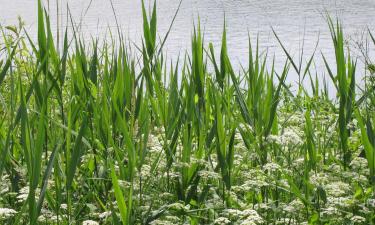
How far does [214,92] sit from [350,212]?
62 centimetres

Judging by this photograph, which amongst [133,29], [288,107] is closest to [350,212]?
[288,107]

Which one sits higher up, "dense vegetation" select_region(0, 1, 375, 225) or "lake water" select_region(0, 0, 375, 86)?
"lake water" select_region(0, 0, 375, 86)

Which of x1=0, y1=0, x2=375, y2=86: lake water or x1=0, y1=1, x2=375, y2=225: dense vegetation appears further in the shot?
x1=0, y1=0, x2=375, y2=86: lake water

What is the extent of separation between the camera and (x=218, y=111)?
2.29 metres

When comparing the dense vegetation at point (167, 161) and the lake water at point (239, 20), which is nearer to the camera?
the dense vegetation at point (167, 161)

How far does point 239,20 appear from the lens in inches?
381

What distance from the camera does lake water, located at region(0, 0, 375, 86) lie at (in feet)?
24.1

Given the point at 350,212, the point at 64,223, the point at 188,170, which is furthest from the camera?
the point at 188,170

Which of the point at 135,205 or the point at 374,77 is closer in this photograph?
the point at 135,205

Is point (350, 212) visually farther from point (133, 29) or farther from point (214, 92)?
point (133, 29)

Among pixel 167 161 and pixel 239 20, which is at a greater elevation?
pixel 239 20

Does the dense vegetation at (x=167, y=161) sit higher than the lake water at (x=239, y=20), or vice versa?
the lake water at (x=239, y=20)

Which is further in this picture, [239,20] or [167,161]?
[239,20]

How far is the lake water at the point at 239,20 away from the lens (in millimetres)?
7336
